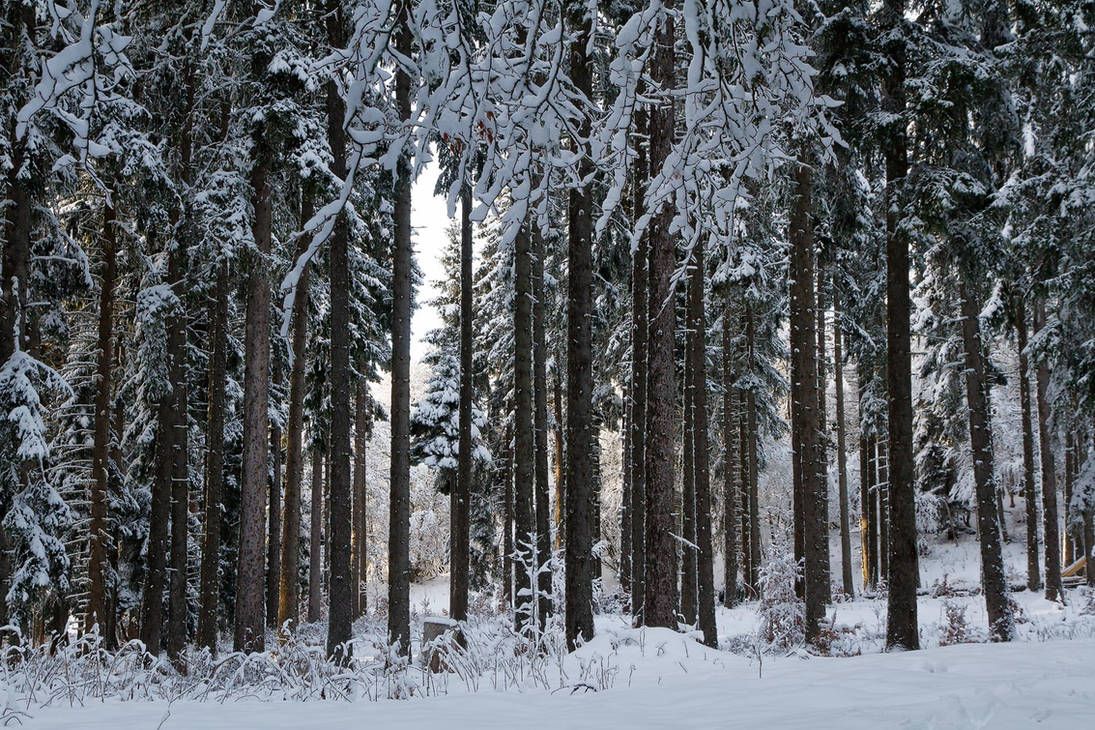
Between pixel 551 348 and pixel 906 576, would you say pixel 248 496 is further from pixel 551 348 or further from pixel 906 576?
pixel 551 348

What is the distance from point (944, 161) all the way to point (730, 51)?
11692 millimetres

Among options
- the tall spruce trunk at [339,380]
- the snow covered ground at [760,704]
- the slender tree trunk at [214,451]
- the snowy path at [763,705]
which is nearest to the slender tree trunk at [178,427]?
the slender tree trunk at [214,451]

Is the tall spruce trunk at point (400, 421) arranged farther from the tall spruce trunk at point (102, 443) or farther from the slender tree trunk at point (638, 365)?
the tall spruce trunk at point (102, 443)

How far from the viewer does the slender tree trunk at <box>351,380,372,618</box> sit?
2552cm

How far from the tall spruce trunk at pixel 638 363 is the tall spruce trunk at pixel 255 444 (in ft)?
21.0

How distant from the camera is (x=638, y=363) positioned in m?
14.2

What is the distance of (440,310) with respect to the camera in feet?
98.1

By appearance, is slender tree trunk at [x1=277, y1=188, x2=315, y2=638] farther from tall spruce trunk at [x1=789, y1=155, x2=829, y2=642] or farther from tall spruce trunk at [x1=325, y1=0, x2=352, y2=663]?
tall spruce trunk at [x1=789, y1=155, x2=829, y2=642]

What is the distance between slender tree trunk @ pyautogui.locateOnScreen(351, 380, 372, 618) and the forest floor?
1889cm

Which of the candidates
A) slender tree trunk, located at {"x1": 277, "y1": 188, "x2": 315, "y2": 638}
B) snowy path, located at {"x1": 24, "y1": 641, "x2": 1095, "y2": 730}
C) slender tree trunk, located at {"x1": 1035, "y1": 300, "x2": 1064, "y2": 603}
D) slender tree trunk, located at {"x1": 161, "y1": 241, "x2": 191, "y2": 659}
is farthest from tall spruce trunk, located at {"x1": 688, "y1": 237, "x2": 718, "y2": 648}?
slender tree trunk, located at {"x1": 1035, "y1": 300, "x2": 1064, "y2": 603}

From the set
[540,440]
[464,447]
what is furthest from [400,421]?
[540,440]

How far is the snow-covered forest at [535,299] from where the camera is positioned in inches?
122

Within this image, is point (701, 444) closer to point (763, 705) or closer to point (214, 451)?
point (214, 451)

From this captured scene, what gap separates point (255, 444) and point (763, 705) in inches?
421
